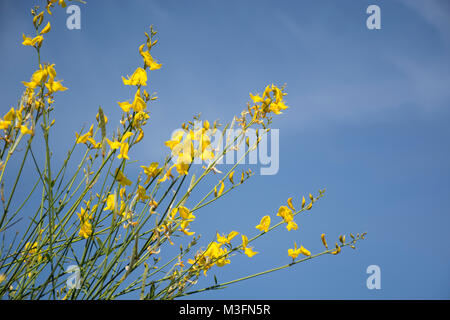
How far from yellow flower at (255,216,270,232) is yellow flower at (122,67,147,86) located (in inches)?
19.8

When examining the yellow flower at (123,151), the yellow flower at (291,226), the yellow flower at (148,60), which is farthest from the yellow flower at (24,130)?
the yellow flower at (291,226)

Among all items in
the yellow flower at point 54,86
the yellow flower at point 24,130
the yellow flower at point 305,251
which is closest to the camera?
the yellow flower at point 24,130

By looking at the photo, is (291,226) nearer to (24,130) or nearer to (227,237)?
(227,237)

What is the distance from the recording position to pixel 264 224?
3.26 feet

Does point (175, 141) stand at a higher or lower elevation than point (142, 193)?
higher

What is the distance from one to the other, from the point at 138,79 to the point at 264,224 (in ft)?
1.76

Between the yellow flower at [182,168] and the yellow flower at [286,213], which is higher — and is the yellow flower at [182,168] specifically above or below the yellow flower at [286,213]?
above

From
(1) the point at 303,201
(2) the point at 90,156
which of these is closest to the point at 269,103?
(1) the point at 303,201

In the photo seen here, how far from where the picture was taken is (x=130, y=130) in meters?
0.76

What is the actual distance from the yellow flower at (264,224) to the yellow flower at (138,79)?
0.50 m

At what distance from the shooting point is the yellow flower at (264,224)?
3.23ft

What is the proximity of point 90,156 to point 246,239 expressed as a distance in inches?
19.8

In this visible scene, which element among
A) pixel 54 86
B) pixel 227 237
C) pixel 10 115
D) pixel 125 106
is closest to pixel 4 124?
pixel 10 115

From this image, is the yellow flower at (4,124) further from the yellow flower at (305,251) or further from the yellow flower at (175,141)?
the yellow flower at (305,251)
